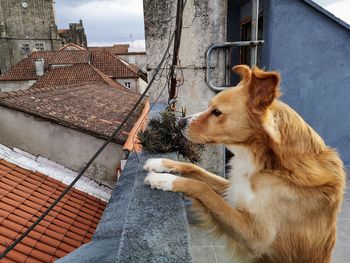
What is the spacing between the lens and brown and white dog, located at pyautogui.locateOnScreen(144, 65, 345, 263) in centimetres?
172

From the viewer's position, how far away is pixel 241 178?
2.01 meters

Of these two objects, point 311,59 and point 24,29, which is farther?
point 24,29

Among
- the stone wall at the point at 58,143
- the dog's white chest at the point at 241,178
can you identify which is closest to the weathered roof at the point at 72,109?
the stone wall at the point at 58,143

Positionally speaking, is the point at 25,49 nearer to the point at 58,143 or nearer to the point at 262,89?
the point at 58,143

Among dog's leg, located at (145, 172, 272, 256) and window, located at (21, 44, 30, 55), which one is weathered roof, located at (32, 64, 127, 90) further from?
dog's leg, located at (145, 172, 272, 256)

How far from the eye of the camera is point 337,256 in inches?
119

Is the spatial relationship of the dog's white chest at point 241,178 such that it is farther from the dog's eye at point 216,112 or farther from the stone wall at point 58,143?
the stone wall at point 58,143

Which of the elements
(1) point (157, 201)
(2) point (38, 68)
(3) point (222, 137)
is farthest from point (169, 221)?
(2) point (38, 68)

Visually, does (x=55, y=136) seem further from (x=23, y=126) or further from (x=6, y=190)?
(x=6, y=190)

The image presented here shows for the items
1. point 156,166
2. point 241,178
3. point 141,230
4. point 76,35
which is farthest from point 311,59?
point 76,35

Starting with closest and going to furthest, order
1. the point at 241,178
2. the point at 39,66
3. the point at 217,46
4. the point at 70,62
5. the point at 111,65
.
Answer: the point at 241,178, the point at 217,46, the point at 39,66, the point at 70,62, the point at 111,65

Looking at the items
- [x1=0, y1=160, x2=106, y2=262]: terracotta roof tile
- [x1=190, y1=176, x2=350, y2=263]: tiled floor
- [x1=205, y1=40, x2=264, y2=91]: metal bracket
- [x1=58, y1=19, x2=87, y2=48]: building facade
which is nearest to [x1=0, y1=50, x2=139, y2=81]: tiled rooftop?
[x1=58, y1=19, x2=87, y2=48]: building facade

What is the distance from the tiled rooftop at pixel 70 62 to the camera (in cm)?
2655

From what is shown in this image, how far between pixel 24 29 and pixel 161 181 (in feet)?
141
